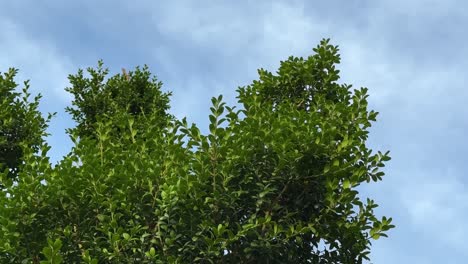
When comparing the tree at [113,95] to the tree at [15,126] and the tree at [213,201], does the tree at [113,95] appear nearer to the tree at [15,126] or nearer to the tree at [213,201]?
the tree at [15,126]

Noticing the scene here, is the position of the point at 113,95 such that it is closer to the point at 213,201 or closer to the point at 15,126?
the point at 15,126

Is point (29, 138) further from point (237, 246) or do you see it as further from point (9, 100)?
point (237, 246)

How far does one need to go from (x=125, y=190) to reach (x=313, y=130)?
3.61m

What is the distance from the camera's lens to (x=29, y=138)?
1833 centimetres

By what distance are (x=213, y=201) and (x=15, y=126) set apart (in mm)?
9969

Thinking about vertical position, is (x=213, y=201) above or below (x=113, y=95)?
below

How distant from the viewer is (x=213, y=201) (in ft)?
34.7

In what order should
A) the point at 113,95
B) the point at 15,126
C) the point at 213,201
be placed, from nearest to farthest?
1. the point at 213,201
2. the point at 15,126
3. the point at 113,95

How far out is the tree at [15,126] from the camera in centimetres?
1794

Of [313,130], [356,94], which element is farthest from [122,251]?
[356,94]

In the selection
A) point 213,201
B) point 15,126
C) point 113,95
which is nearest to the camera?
Result: point 213,201

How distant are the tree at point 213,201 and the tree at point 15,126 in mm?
6886

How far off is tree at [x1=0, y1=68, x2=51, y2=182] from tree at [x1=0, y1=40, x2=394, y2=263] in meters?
6.89

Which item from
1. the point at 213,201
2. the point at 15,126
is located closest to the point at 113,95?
the point at 15,126
